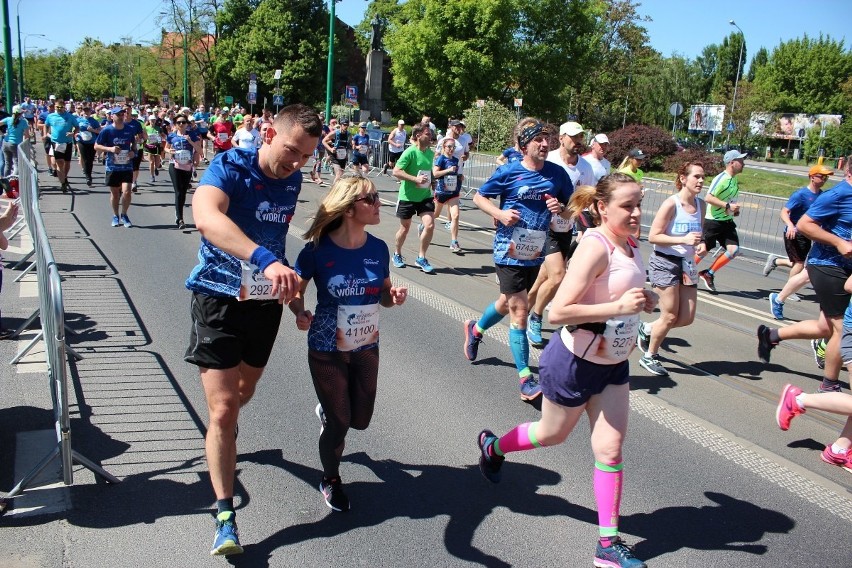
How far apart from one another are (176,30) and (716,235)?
2442 inches

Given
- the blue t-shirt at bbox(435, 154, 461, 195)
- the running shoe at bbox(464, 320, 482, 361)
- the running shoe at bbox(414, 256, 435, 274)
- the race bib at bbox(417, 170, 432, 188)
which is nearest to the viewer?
the running shoe at bbox(464, 320, 482, 361)

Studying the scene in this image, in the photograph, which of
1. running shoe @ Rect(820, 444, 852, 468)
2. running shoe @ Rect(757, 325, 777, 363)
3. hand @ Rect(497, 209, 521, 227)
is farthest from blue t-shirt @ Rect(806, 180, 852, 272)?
Result: hand @ Rect(497, 209, 521, 227)

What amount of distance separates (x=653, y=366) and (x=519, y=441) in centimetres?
286

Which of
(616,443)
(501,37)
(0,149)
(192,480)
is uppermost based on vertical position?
(501,37)

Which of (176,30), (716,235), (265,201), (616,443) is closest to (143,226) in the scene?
(716,235)

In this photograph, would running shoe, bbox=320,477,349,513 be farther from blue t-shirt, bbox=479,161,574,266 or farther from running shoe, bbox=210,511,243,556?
blue t-shirt, bbox=479,161,574,266

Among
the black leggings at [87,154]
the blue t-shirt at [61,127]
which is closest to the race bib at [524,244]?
the blue t-shirt at [61,127]

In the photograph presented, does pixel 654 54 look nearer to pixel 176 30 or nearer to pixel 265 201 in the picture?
pixel 176 30

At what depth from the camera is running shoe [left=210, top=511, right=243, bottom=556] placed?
128 inches

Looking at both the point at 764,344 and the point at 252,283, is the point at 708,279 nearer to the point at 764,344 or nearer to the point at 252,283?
the point at 764,344

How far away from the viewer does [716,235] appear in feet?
34.4

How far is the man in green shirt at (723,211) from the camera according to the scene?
9.99 meters

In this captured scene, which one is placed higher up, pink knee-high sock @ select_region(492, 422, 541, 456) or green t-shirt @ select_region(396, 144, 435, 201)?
green t-shirt @ select_region(396, 144, 435, 201)

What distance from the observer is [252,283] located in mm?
3348
